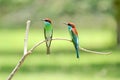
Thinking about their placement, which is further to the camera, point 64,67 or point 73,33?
point 64,67

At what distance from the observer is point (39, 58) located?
24.2 meters

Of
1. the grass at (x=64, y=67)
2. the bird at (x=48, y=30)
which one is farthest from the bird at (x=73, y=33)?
the grass at (x=64, y=67)

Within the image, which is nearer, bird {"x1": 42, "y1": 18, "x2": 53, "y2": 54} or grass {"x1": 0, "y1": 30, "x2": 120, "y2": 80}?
bird {"x1": 42, "y1": 18, "x2": 53, "y2": 54}

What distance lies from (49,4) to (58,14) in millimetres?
941

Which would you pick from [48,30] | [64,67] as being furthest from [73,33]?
[64,67]

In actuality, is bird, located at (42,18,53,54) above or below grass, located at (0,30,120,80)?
above

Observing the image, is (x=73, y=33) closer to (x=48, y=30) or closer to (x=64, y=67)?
(x=48, y=30)

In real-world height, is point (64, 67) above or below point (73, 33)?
below

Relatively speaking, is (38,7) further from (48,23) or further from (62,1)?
(48,23)

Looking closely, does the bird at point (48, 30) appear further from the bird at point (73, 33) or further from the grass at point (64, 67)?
the grass at point (64, 67)

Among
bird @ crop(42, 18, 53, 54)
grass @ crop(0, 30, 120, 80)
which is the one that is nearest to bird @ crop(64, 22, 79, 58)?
bird @ crop(42, 18, 53, 54)

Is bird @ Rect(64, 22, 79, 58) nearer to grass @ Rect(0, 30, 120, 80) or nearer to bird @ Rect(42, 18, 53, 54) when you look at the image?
bird @ Rect(42, 18, 53, 54)

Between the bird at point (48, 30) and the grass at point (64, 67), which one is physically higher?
the bird at point (48, 30)

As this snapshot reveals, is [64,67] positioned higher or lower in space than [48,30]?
lower
